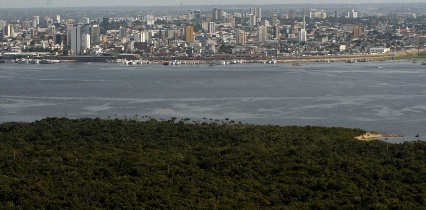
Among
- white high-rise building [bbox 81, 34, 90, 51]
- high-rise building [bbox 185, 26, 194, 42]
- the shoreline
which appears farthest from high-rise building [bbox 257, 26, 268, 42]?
the shoreline

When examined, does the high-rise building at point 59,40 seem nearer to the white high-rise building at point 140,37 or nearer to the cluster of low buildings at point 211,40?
the cluster of low buildings at point 211,40

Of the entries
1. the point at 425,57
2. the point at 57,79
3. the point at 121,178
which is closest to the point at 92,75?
the point at 57,79

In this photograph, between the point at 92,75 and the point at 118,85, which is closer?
the point at 118,85

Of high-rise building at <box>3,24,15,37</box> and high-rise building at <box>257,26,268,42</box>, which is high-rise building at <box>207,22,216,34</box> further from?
high-rise building at <box>3,24,15,37</box>

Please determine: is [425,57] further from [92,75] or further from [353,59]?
[92,75]

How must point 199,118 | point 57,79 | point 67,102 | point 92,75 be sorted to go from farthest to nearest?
point 92,75 < point 57,79 < point 67,102 < point 199,118

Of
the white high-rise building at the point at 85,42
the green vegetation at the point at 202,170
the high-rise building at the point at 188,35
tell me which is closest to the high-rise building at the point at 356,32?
the high-rise building at the point at 188,35

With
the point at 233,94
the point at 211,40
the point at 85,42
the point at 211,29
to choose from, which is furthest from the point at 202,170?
the point at 211,29
